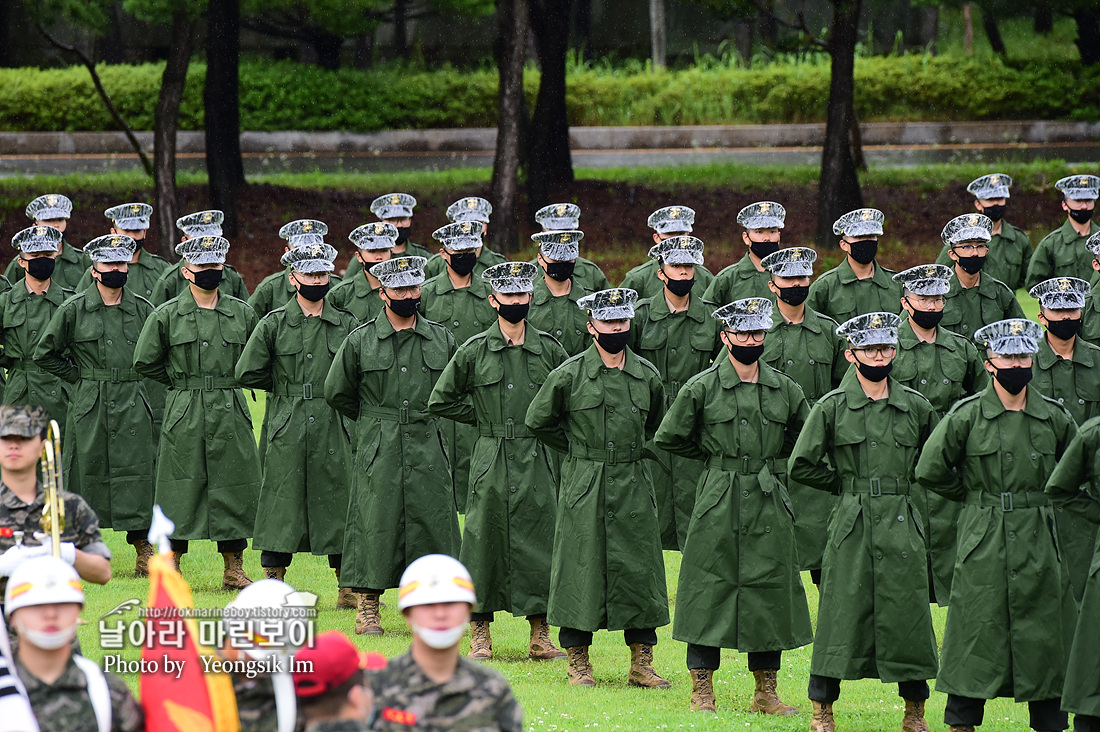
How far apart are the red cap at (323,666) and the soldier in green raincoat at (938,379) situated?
672cm

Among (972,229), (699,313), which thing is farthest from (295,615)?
(972,229)

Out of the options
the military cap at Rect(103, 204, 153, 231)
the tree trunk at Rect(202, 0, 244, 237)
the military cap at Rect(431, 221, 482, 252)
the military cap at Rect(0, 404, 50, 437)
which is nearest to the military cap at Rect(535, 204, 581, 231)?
the military cap at Rect(431, 221, 482, 252)

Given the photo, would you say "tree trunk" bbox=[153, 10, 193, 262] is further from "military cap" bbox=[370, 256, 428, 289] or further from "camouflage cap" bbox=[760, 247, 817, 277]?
"camouflage cap" bbox=[760, 247, 817, 277]

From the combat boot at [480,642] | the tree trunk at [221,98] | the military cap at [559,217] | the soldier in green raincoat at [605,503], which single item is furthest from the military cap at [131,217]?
the tree trunk at [221,98]

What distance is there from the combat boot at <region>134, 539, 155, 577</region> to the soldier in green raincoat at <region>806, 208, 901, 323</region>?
556 cm

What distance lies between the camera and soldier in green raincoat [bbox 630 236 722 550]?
12.4 metres

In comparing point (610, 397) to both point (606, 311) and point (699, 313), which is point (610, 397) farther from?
point (699, 313)

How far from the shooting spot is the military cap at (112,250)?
12.9 meters

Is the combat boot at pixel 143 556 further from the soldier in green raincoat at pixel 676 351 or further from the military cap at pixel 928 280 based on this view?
the military cap at pixel 928 280

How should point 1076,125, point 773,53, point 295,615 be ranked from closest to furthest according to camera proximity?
point 295,615
point 1076,125
point 773,53

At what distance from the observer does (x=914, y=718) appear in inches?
358

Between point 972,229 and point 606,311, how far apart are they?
402cm

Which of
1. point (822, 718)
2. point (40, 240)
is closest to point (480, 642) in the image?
point (822, 718)

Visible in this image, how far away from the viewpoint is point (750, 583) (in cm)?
953
